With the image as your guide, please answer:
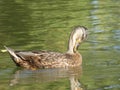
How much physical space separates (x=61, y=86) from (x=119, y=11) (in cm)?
863

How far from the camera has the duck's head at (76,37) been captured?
1382 cm

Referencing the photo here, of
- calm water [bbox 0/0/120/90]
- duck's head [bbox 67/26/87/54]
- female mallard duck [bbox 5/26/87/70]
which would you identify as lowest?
calm water [bbox 0/0/120/90]

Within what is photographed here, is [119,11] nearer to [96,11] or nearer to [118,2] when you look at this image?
[96,11]

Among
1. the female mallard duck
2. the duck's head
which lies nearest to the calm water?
the female mallard duck

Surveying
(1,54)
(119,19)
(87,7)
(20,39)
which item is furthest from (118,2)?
(1,54)

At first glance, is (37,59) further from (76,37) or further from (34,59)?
(76,37)

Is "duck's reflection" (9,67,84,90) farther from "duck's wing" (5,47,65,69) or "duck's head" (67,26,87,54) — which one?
"duck's head" (67,26,87,54)

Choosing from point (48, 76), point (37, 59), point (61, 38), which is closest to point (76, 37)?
point (37, 59)

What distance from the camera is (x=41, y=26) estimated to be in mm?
18078

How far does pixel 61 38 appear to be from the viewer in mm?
16297

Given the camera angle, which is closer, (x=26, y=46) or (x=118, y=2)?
(x=26, y=46)

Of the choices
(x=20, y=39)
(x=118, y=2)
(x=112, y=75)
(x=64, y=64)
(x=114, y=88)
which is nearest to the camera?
(x=114, y=88)

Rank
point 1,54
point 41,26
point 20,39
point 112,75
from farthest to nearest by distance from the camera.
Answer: point 41,26
point 20,39
point 1,54
point 112,75

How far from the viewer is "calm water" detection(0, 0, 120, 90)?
1209 cm
